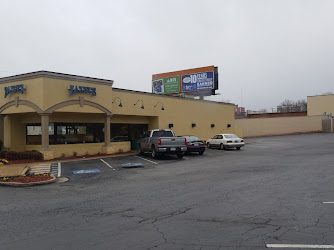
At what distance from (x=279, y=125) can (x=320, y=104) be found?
2015cm

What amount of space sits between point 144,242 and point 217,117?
102ft

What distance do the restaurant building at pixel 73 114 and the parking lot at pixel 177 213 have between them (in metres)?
8.93

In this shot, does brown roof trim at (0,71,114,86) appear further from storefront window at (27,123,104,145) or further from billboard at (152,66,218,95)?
billboard at (152,66,218,95)

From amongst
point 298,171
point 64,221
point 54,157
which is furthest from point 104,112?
point 64,221

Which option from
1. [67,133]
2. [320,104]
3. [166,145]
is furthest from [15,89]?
[320,104]

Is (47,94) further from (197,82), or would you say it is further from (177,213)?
(197,82)

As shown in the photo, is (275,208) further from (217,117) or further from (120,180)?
(217,117)

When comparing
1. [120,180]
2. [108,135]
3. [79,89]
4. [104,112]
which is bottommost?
[120,180]

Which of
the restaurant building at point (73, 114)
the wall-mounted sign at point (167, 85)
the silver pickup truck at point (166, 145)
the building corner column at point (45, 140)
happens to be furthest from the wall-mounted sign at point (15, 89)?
the wall-mounted sign at point (167, 85)

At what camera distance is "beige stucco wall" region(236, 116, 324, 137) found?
159 ft

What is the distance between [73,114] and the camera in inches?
878

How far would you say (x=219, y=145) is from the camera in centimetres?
2778

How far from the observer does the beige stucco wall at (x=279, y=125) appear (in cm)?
4859

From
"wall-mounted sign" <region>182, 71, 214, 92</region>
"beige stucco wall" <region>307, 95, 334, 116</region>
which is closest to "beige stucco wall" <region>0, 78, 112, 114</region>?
"wall-mounted sign" <region>182, 71, 214, 92</region>
